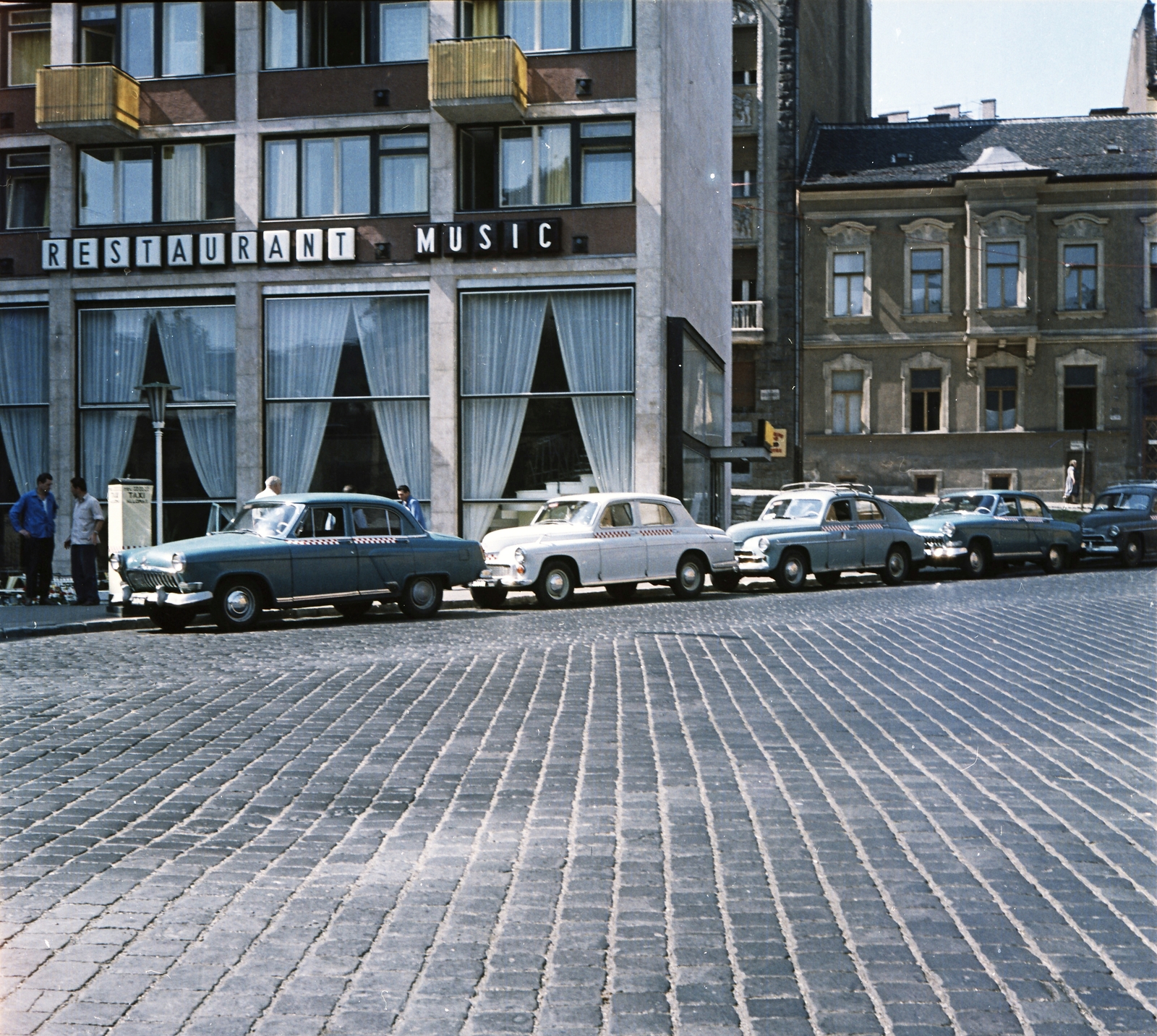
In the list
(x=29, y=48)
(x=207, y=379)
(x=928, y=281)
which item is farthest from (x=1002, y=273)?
(x=29, y=48)

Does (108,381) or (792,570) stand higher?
(108,381)

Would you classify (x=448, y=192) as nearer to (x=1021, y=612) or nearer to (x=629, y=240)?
(x=629, y=240)

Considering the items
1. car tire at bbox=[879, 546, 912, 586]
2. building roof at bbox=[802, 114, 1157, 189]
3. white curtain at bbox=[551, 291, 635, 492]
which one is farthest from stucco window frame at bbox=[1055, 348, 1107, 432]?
white curtain at bbox=[551, 291, 635, 492]

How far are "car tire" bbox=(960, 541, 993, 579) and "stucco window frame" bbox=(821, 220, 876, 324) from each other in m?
22.1

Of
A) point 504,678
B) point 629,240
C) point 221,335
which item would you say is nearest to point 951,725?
point 504,678

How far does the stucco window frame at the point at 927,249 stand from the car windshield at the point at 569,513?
96.1ft

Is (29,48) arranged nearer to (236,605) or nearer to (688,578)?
(236,605)

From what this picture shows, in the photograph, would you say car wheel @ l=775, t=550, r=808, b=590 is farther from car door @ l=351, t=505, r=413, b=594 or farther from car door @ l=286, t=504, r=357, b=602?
car door @ l=286, t=504, r=357, b=602

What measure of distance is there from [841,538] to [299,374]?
425 inches

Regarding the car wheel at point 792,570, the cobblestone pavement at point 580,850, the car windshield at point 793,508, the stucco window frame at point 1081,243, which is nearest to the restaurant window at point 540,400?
the car windshield at point 793,508

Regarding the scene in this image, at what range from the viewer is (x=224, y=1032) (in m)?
3.76

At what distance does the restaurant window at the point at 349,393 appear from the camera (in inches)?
1013

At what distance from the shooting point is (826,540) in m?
23.0

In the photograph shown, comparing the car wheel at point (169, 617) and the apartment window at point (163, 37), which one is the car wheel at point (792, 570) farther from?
the apartment window at point (163, 37)
